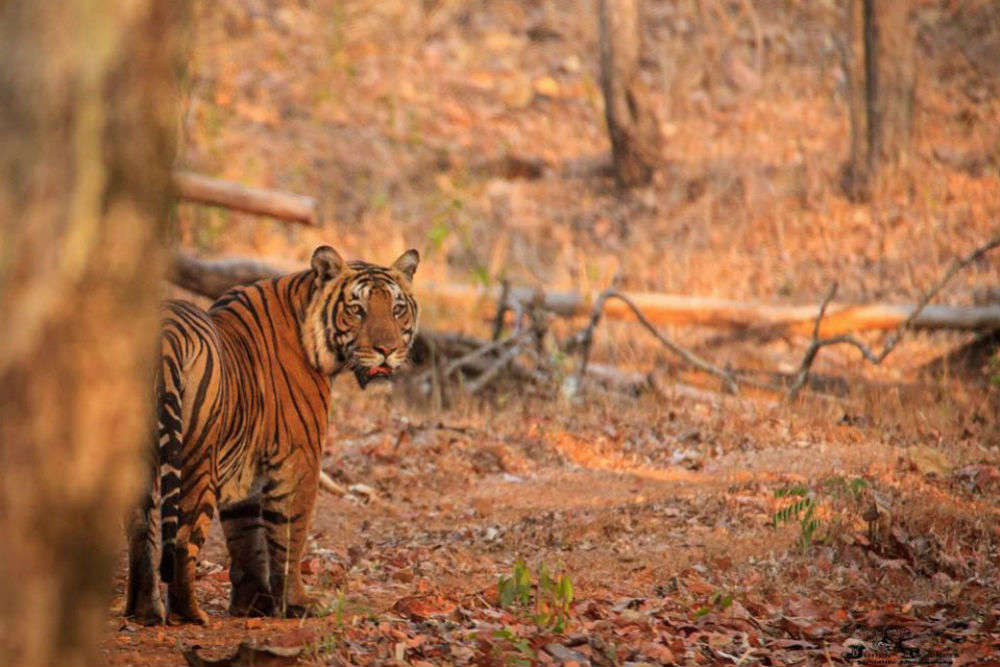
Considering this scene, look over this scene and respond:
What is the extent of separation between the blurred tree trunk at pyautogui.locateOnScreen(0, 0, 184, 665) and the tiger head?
3143mm

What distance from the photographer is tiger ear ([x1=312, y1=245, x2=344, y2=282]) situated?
18.4 feet

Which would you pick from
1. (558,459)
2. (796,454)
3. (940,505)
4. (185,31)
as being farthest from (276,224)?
(185,31)

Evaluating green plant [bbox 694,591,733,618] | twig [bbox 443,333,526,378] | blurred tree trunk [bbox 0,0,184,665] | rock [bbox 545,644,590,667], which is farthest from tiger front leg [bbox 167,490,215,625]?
twig [bbox 443,333,526,378]

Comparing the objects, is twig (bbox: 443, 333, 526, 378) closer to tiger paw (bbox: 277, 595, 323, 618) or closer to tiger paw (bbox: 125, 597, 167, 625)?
tiger paw (bbox: 277, 595, 323, 618)

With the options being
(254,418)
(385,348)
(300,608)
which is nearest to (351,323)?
(385,348)

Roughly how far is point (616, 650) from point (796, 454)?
4691 millimetres

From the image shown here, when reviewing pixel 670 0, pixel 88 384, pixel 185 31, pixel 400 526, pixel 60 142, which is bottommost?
pixel 400 526

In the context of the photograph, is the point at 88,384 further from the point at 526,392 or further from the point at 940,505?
the point at 526,392

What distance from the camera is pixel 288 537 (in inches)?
210

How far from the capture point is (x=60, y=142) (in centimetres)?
233

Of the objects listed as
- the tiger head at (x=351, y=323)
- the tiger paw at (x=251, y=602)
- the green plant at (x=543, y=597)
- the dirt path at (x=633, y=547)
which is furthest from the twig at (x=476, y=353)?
the green plant at (x=543, y=597)

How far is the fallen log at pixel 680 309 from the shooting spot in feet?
38.9

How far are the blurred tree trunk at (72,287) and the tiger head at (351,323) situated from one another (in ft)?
10.3

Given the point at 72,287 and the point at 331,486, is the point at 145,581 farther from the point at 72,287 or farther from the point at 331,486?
the point at 331,486
